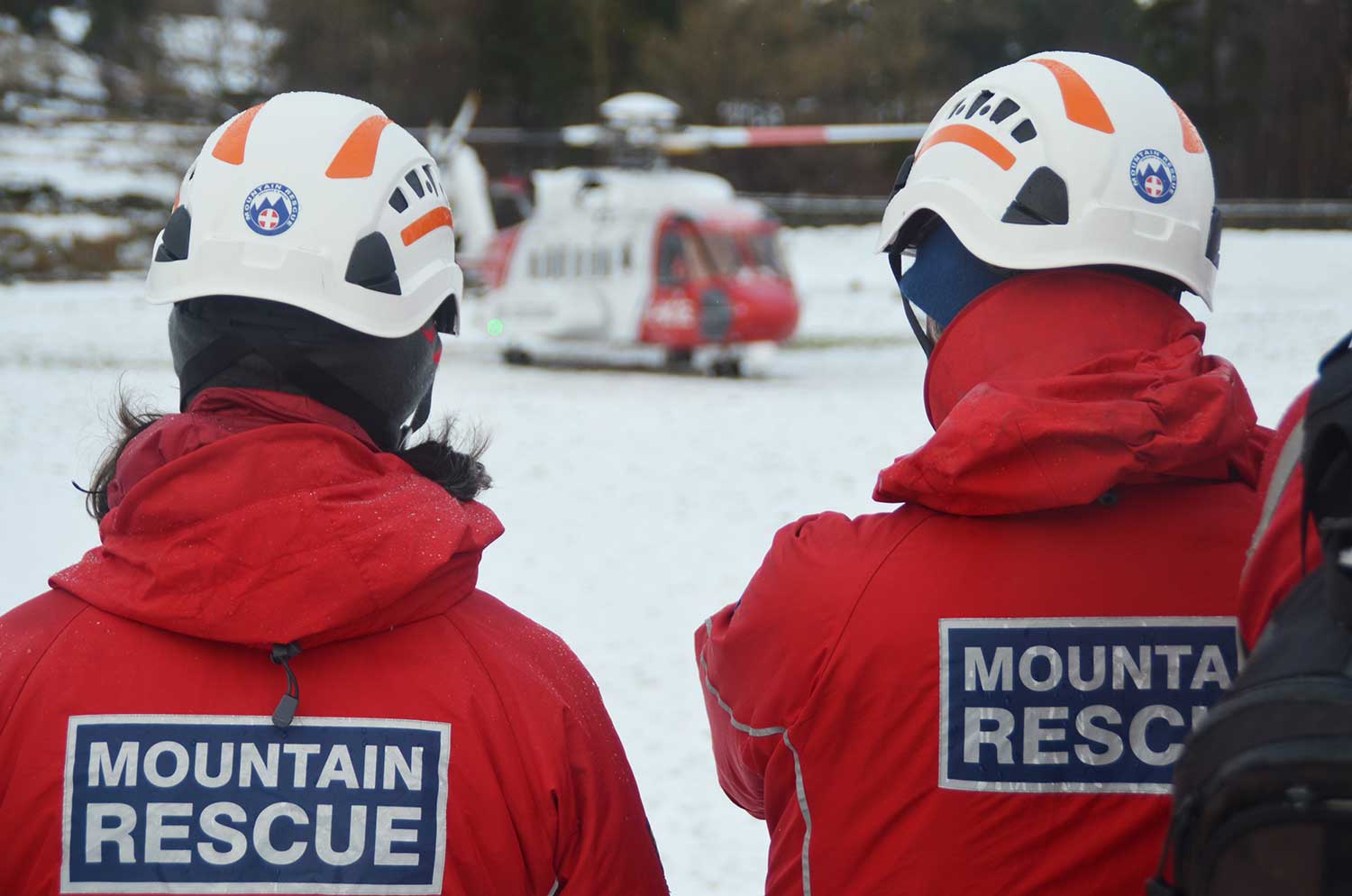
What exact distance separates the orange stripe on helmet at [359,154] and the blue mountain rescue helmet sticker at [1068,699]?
1.01m

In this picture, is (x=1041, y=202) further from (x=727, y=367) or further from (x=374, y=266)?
(x=727, y=367)

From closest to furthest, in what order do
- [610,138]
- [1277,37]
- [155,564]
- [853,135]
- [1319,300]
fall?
1. [155,564]
2. [1277,37]
3. [853,135]
4. [610,138]
5. [1319,300]

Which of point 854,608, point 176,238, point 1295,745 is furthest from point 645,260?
point 1295,745

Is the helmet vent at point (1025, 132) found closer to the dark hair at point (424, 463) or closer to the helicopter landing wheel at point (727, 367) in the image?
the dark hair at point (424, 463)

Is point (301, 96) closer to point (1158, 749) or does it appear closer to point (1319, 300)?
point (1158, 749)

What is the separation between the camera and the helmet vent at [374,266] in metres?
1.92

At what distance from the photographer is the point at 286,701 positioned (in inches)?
62.0

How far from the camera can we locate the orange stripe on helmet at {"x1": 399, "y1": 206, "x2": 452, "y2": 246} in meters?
2.04

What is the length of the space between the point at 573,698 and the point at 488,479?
0.36 meters

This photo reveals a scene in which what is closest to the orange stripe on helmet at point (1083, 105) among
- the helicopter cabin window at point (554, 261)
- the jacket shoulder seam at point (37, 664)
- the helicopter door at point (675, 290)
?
the jacket shoulder seam at point (37, 664)

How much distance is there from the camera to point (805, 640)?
5.61 feet

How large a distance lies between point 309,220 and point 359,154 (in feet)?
0.41

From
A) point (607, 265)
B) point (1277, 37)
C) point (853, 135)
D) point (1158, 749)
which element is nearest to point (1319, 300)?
point (853, 135)

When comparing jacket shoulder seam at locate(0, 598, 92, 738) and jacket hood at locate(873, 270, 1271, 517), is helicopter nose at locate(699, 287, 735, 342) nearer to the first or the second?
jacket hood at locate(873, 270, 1271, 517)
